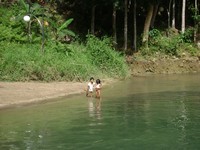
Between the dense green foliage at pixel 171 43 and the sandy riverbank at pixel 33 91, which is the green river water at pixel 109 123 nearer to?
the sandy riverbank at pixel 33 91

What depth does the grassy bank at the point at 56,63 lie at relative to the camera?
23.4 metres

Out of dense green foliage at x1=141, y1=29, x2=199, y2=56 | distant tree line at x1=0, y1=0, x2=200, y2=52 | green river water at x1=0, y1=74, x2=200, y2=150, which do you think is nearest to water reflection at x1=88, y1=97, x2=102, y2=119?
green river water at x1=0, y1=74, x2=200, y2=150

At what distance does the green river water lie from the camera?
11.7 metres

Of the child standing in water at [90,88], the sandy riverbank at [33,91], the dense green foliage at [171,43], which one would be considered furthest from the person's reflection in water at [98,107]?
the dense green foliage at [171,43]

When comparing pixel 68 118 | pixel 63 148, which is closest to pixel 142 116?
pixel 68 118

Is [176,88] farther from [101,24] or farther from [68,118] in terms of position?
[101,24]

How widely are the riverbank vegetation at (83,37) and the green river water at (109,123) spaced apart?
4.16 metres

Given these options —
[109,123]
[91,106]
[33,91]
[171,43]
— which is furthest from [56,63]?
[171,43]

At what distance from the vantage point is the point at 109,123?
47.1 ft

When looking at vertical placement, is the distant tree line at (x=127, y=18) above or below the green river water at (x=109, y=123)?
above

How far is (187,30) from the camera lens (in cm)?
3597

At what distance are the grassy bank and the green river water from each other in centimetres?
310

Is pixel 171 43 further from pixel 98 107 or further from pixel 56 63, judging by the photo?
pixel 98 107

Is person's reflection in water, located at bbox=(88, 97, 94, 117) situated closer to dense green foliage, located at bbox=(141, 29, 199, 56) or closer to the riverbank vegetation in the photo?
the riverbank vegetation
